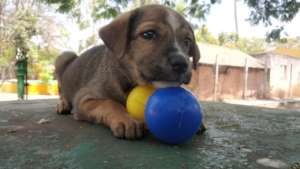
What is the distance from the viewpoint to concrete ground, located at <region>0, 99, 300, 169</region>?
6.08 feet

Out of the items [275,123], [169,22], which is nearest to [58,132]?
[169,22]

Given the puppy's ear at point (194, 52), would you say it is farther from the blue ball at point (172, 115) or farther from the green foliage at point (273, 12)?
the green foliage at point (273, 12)

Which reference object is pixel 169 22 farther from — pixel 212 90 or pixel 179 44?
pixel 212 90

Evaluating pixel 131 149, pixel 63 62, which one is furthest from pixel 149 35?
pixel 63 62

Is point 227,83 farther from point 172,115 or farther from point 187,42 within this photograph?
point 172,115

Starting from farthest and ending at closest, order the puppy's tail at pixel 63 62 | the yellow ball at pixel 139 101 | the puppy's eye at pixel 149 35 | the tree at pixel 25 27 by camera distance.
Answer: the tree at pixel 25 27
the puppy's tail at pixel 63 62
the puppy's eye at pixel 149 35
the yellow ball at pixel 139 101

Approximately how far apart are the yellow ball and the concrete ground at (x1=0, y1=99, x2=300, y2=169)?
0.65 ft

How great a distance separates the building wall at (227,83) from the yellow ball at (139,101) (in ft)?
57.0

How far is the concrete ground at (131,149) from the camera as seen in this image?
6.08 feet

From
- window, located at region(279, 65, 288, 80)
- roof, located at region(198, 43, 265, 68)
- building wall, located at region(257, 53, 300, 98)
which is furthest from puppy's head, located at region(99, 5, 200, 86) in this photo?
window, located at region(279, 65, 288, 80)

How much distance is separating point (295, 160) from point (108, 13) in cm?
528

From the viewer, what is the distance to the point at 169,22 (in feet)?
8.91

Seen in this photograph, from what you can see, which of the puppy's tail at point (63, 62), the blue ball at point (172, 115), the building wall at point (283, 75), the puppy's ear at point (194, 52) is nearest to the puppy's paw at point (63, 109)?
the puppy's tail at point (63, 62)

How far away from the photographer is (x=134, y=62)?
2.71 metres
